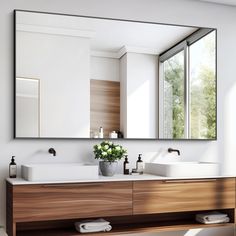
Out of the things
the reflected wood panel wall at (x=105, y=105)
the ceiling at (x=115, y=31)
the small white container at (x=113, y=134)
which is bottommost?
the small white container at (x=113, y=134)

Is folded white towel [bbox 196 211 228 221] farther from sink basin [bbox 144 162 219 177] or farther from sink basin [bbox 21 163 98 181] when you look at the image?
sink basin [bbox 21 163 98 181]

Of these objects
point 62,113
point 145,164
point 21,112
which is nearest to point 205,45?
point 145,164

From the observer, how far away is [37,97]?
3242mm

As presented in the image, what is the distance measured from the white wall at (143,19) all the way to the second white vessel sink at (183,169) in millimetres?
304

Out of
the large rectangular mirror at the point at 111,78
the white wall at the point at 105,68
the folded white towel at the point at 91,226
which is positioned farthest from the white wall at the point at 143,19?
the folded white towel at the point at 91,226

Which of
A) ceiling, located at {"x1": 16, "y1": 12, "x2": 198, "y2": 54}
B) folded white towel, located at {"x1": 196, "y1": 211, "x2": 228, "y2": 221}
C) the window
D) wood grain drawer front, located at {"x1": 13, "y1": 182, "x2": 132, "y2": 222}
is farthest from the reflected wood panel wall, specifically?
folded white towel, located at {"x1": 196, "y1": 211, "x2": 228, "y2": 221}

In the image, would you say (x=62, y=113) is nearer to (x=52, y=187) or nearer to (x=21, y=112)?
(x=21, y=112)

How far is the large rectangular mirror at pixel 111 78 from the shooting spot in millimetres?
3238

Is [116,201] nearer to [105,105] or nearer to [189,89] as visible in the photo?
[105,105]

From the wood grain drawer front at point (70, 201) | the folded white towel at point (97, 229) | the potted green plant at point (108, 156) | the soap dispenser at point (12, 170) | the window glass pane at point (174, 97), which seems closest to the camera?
the wood grain drawer front at point (70, 201)

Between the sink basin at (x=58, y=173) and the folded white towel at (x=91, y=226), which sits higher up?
the sink basin at (x=58, y=173)

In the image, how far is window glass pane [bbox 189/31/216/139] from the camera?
12.2ft

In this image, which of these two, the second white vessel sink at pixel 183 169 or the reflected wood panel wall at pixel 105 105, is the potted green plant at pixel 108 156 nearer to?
the reflected wood panel wall at pixel 105 105

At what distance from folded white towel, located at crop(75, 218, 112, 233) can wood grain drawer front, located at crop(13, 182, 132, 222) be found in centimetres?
11
